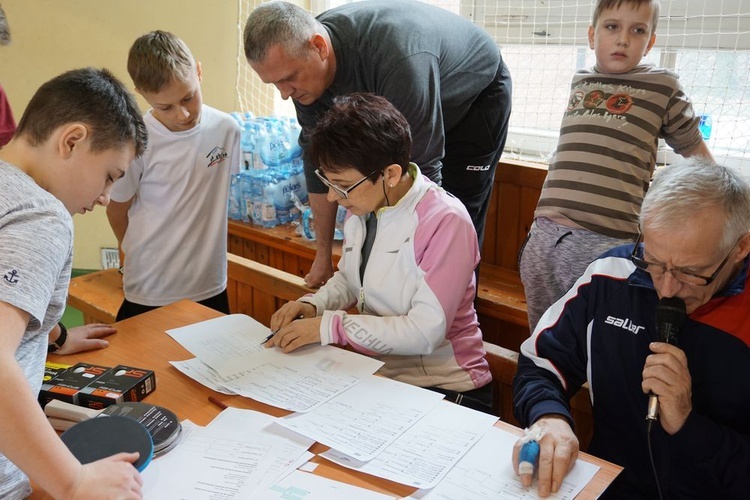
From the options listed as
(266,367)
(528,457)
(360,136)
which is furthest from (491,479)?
(360,136)

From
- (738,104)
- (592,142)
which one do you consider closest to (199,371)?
(592,142)

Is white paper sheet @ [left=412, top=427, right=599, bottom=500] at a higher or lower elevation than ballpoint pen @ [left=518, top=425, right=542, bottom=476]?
lower

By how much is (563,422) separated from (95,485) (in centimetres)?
80

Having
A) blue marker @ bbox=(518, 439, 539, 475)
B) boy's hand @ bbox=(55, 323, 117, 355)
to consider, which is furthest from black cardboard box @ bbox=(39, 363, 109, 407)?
blue marker @ bbox=(518, 439, 539, 475)

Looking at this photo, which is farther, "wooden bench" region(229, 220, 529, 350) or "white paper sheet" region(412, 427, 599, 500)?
"wooden bench" region(229, 220, 529, 350)

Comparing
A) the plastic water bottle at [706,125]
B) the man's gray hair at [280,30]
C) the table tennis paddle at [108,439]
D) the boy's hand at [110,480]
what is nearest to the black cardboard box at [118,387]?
the table tennis paddle at [108,439]

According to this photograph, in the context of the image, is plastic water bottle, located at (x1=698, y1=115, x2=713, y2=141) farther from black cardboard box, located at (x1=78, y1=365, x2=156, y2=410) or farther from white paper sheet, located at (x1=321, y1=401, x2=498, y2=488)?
black cardboard box, located at (x1=78, y1=365, x2=156, y2=410)

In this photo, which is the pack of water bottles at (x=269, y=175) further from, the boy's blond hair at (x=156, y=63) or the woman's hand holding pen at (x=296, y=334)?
the woman's hand holding pen at (x=296, y=334)

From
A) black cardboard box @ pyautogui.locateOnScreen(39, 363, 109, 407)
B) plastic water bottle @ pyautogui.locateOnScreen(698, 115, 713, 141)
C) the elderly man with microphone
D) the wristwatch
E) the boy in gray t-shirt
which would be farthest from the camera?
plastic water bottle @ pyautogui.locateOnScreen(698, 115, 713, 141)

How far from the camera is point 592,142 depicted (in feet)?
6.48

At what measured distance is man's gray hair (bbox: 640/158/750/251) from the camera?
1156 mm

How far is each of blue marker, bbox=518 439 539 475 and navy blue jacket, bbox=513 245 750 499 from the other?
0.17m

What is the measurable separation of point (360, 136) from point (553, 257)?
2.69 feet

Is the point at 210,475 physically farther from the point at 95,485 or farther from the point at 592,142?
the point at 592,142
